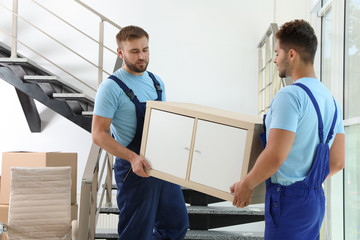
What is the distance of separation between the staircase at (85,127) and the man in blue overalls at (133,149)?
377mm

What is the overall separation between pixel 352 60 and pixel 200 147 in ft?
5.33

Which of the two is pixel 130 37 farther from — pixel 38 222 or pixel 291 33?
pixel 38 222

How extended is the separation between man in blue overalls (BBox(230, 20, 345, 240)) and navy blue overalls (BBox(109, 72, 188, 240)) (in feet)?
2.02

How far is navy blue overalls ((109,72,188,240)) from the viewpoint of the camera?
84.5 inches

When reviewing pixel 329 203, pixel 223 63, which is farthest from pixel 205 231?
pixel 223 63

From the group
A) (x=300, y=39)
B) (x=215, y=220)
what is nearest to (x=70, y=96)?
(x=215, y=220)

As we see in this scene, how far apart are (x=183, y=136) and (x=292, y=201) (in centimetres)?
58

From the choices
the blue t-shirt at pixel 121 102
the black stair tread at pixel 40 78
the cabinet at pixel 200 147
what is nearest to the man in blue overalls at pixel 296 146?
the cabinet at pixel 200 147

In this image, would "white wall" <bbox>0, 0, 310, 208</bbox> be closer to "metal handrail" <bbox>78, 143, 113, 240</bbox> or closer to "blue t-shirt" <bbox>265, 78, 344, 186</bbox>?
"metal handrail" <bbox>78, 143, 113, 240</bbox>

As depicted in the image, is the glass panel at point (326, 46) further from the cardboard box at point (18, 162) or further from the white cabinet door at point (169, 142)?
the cardboard box at point (18, 162)

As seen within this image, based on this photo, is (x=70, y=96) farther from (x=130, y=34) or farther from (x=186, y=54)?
(x=130, y=34)

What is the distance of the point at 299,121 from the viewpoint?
1.55 meters

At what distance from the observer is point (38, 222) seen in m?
3.44

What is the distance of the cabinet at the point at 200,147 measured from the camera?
70.7 inches
